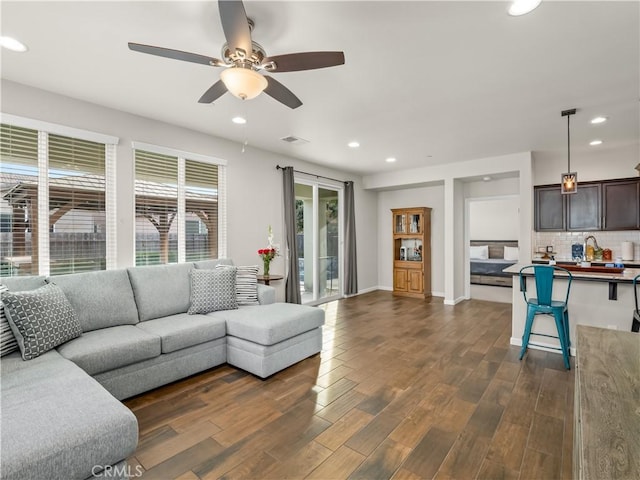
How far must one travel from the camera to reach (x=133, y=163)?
142 inches

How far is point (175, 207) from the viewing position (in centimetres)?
402

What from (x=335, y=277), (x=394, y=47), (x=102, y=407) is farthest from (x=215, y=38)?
(x=335, y=277)

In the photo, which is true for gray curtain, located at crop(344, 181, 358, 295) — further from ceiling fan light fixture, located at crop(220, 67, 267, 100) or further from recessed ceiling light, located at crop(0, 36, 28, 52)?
recessed ceiling light, located at crop(0, 36, 28, 52)

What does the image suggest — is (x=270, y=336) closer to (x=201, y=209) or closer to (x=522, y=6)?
(x=201, y=209)

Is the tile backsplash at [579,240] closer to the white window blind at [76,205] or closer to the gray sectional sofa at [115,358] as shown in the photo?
the gray sectional sofa at [115,358]

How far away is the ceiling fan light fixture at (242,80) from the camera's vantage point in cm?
191

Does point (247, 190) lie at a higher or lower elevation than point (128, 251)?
higher

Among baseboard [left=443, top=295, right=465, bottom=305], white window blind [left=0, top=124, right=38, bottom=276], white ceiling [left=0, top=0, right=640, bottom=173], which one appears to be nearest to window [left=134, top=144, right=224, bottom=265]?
white ceiling [left=0, top=0, right=640, bottom=173]

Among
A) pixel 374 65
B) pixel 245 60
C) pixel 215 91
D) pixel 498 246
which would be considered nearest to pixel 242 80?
pixel 245 60

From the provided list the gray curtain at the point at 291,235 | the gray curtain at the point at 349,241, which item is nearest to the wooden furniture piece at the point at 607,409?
the gray curtain at the point at 291,235

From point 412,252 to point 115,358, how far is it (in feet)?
19.7

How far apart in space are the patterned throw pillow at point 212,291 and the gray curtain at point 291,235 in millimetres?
1690

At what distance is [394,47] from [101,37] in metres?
2.08

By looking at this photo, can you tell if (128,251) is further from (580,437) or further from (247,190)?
(580,437)
